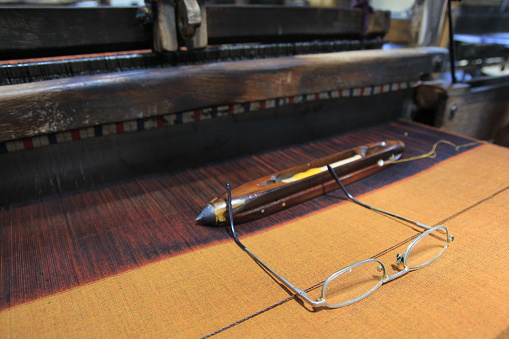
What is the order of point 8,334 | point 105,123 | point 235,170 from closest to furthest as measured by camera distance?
point 8,334, point 105,123, point 235,170

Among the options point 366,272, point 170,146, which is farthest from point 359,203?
point 170,146

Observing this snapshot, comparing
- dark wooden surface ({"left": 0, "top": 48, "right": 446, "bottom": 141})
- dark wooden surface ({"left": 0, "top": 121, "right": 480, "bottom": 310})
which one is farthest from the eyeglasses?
dark wooden surface ({"left": 0, "top": 48, "right": 446, "bottom": 141})

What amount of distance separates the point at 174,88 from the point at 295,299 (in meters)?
0.84

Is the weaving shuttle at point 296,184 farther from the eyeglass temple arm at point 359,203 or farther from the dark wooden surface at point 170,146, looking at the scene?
the dark wooden surface at point 170,146

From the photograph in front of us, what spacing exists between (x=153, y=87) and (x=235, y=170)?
0.50 m

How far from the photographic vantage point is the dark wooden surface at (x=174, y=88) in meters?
1.08

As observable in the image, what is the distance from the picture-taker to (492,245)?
3.57ft

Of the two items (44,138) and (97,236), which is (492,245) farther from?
(44,138)

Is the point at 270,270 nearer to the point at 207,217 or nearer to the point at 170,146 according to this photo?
the point at 207,217

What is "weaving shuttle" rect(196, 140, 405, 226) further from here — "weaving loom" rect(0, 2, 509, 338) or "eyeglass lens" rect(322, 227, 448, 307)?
"eyeglass lens" rect(322, 227, 448, 307)

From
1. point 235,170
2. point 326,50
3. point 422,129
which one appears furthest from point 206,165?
point 422,129

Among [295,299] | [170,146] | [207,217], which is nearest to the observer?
[295,299]

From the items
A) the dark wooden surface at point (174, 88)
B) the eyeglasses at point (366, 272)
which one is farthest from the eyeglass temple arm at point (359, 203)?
the dark wooden surface at point (174, 88)

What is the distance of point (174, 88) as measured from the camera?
1.31 meters
